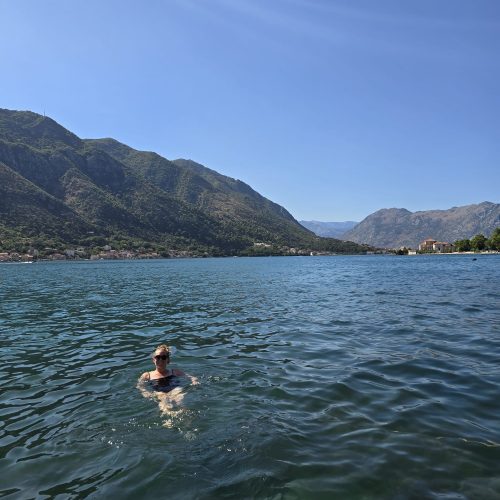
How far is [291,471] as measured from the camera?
7.09 m

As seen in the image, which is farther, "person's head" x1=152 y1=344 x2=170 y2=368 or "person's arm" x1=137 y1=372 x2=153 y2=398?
"person's head" x1=152 y1=344 x2=170 y2=368

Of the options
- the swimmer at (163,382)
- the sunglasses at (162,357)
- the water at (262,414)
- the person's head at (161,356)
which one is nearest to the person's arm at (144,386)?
the swimmer at (163,382)

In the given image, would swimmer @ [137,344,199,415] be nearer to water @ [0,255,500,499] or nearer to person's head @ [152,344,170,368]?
person's head @ [152,344,170,368]

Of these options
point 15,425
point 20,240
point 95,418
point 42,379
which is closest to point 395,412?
point 95,418

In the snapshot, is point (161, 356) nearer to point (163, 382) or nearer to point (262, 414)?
point (163, 382)

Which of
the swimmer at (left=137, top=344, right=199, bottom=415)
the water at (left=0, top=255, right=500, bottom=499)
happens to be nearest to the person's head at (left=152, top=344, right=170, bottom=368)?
the swimmer at (left=137, top=344, right=199, bottom=415)

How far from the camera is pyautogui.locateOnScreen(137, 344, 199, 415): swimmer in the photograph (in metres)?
10.8

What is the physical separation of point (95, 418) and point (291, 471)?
5213 mm

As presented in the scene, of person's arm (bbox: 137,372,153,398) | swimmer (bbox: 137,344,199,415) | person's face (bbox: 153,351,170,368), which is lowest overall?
person's arm (bbox: 137,372,153,398)

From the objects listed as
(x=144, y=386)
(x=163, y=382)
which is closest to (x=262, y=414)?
(x=163, y=382)

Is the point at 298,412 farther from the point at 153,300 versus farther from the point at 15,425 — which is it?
the point at 153,300

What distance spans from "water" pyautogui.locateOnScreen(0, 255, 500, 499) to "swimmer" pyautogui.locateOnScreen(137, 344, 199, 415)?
1.03 ft

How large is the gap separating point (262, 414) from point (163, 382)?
3.43 meters

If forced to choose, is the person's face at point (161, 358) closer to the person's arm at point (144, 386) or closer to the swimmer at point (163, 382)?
the swimmer at point (163, 382)
